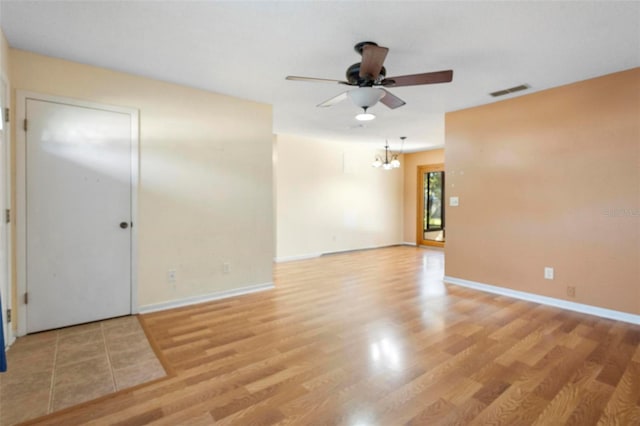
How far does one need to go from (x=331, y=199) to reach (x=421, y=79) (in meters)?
4.89

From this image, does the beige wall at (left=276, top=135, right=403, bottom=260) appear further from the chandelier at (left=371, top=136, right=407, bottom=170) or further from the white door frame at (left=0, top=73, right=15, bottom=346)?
the white door frame at (left=0, top=73, right=15, bottom=346)

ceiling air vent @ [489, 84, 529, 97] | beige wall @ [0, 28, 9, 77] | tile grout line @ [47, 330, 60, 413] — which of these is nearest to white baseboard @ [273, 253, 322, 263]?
tile grout line @ [47, 330, 60, 413]

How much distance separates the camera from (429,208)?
862 centimetres

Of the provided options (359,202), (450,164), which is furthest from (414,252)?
(450,164)

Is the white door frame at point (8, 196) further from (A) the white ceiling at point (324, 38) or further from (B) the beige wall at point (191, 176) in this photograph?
(A) the white ceiling at point (324, 38)

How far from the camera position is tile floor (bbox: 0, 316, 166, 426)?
1.95 metres

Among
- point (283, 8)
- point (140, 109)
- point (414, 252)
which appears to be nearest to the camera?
point (283, 8)

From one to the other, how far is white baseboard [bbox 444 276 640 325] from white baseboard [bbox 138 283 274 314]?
278cm

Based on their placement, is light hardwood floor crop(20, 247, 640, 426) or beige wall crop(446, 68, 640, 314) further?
beige wall crop(446, 68, 640, 314)

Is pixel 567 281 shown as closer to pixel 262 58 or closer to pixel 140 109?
pixel 262 58

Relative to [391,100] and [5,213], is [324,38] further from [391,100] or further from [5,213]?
[5,213]

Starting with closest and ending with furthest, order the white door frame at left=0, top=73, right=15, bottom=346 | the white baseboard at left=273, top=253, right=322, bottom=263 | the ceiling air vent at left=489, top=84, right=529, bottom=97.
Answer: the white door frame at left=0, top=73, right=15, bottom=346 → the ceiling air vent at left=489, top=84, right=529, bottom=97 → the white baseboard at left=273, top=253, right=322, bottom=263

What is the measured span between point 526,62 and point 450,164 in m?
1.85

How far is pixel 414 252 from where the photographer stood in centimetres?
766
